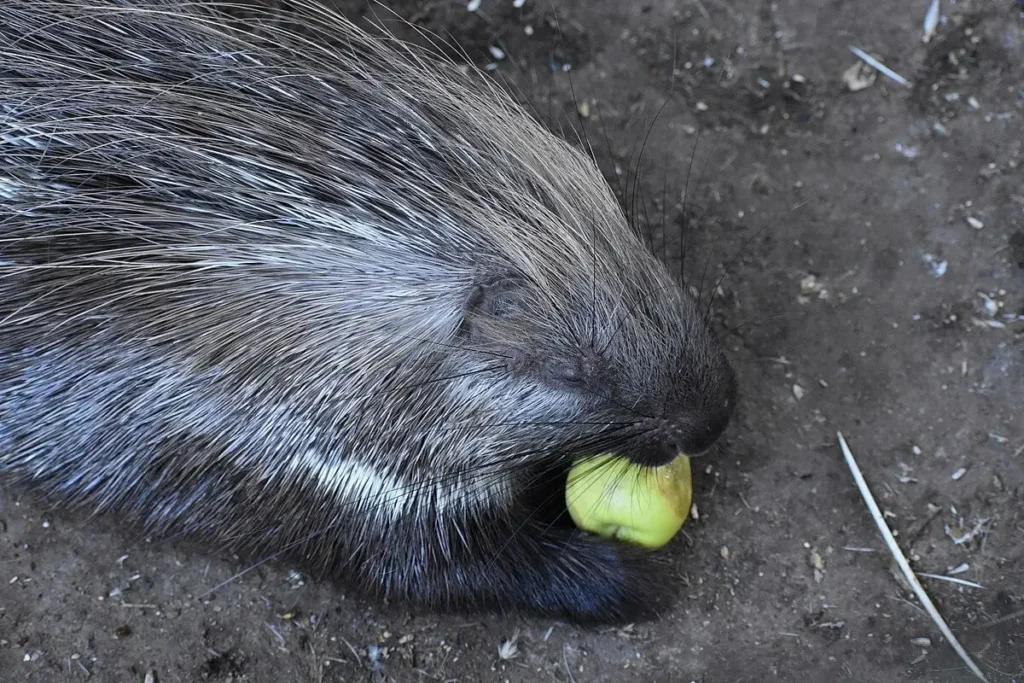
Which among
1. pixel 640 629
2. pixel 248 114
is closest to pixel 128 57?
pixel 248 114

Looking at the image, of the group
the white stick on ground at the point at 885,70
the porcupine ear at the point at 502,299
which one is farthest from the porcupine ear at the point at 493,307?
the white stick on ground at the point at 885,70

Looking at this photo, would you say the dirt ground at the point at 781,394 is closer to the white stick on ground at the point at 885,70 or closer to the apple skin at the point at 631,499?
the white stick on ground at the point at 885,70

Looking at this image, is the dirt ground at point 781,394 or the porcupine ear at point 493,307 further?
the dirt ground at point 781,394

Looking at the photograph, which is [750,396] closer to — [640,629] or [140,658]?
[640,629]

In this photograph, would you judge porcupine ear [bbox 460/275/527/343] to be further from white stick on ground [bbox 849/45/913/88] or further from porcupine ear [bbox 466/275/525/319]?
white stick on ground [bbox 849/45/913/88]

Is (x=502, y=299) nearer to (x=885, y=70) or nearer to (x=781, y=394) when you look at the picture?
(x=781, y=394)

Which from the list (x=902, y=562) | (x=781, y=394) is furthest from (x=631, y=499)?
(x=902, y=562)

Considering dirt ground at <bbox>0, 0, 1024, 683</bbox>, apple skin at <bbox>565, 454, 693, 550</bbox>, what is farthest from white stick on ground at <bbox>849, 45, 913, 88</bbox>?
apple skin at <bbox>565, 454, 693, 550</bbox>
